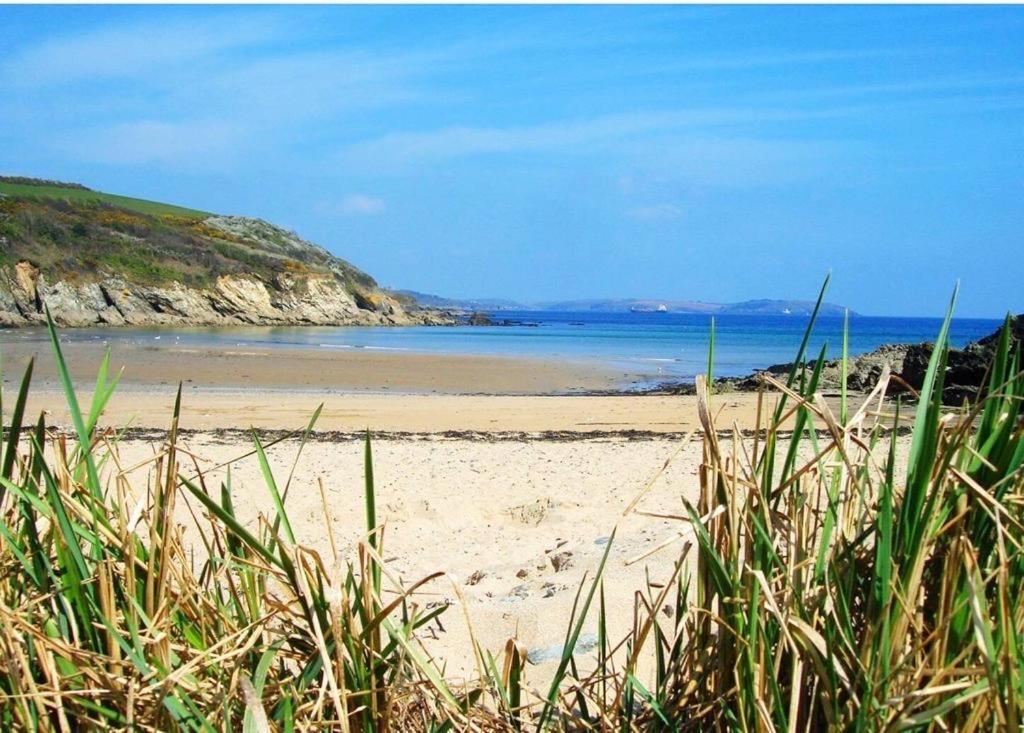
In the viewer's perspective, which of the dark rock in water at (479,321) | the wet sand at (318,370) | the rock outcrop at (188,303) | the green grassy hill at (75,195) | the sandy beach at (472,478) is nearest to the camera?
the sandy beach at (472,478)

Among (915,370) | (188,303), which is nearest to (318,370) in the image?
(915,370)

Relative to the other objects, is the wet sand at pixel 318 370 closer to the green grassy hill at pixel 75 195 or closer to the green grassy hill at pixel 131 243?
the green grassy hill at pixel 131 243

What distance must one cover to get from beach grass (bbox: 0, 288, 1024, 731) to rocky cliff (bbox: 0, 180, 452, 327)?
47.3 metres

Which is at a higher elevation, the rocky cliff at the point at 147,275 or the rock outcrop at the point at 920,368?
the rocky cliff at the point at 147,275

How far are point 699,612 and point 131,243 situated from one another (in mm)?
60627

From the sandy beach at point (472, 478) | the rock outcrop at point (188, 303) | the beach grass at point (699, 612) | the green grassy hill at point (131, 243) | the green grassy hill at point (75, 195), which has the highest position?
the green grassy hill at point (75, 195)

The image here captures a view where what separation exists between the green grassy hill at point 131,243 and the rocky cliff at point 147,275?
0.09 meters

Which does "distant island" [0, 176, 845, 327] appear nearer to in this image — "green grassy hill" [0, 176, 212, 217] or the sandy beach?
"green grassy hill" [0, 176, 212, 217]

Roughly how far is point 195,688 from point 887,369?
1313 millimetres

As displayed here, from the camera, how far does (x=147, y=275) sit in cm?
5347

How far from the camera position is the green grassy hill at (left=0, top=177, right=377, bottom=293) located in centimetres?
5041

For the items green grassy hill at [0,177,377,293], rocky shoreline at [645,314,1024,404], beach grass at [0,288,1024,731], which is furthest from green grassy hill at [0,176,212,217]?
beach grass at [0,288,1024,731]

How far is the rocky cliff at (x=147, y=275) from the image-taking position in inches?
1875

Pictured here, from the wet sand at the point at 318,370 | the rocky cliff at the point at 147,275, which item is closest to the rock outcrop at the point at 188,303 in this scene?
the rocky cliff at the point at 147,275
